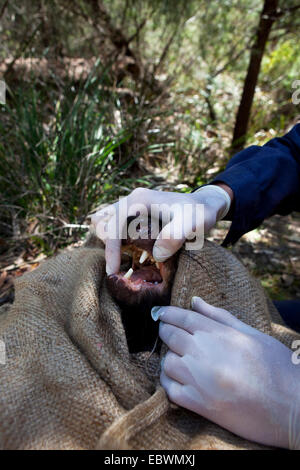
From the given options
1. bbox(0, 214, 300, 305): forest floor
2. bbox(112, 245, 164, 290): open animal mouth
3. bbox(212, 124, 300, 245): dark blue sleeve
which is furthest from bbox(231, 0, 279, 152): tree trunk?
bbox(112, 245, 164, 290): open animal mouth

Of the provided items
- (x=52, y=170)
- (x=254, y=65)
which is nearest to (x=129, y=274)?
(x=52, y=170)

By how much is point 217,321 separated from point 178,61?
4440mm

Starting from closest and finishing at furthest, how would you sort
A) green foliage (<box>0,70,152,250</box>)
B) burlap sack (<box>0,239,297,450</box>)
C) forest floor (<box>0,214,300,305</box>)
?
burlap sack (<box>0,239,297,450</box>) < forest floor (<box>0,214,300,305</box>) < green foliage (<box>0,70,152,250</box>)

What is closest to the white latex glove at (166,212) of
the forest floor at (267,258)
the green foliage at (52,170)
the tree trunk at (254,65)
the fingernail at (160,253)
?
the fingernail at (160,253)

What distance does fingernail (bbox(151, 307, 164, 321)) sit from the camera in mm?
1307

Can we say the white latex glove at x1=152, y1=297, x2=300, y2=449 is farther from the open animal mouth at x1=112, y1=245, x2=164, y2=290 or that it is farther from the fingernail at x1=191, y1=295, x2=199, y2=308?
the open animal mouth at x1=112, y1=245, x2=164, y2=290

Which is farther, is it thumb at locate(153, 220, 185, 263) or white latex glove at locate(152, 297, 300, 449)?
thumb at locate(153, 220, 185, 263)

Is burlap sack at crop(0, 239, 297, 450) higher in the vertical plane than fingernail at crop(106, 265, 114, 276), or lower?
lower

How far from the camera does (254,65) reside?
4188 mm

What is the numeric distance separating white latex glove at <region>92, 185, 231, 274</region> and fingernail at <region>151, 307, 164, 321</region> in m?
0.18

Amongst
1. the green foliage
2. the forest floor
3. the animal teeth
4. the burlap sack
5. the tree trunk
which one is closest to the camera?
the burlap sack

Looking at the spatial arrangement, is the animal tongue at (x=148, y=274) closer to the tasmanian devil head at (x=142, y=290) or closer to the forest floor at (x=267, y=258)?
the tasmanian devil head at (x=142, y=290)

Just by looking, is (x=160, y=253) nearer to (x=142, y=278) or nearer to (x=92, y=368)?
(x=142, y=278)

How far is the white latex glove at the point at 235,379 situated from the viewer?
1.01 meters
